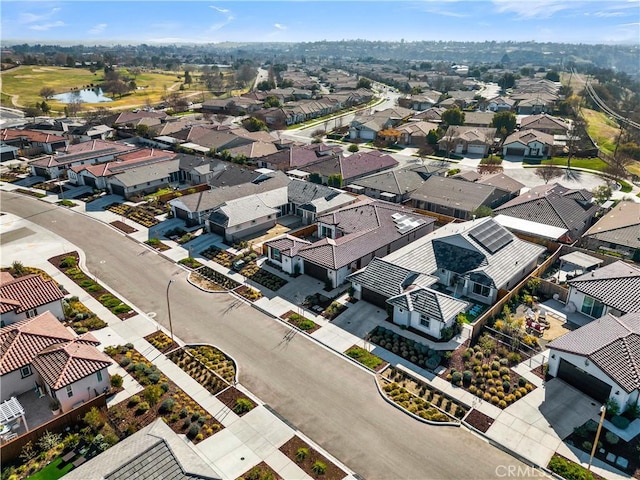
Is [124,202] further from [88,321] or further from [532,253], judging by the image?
[532,253]

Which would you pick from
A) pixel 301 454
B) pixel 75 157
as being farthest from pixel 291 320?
pixel 75 157

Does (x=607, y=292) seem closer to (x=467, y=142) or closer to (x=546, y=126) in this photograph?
(x=467, y=142)

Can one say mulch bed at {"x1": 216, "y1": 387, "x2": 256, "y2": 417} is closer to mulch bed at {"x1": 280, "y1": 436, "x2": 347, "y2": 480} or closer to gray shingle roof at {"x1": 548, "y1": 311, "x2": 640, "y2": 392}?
mulch bed at {"x1": 280, "y1": 436, "x2": 347, "y2": 480}

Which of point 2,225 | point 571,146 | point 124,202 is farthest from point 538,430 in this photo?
point 571,146

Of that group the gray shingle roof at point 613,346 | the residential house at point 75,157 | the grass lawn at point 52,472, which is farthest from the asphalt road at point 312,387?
the residential house at point 75,157

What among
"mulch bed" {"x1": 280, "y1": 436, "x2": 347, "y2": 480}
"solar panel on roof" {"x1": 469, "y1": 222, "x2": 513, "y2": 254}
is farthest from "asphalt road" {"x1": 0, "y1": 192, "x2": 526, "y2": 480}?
"solar panel on roof" {"x1": 469, "y1": 222, "x2": 513, "y2": 254}

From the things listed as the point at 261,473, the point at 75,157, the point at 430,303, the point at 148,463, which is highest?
the point at 75,157

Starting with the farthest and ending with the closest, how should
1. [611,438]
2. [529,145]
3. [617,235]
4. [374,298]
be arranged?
[529,145]
[617,235]
[374,298]
[611,438]
